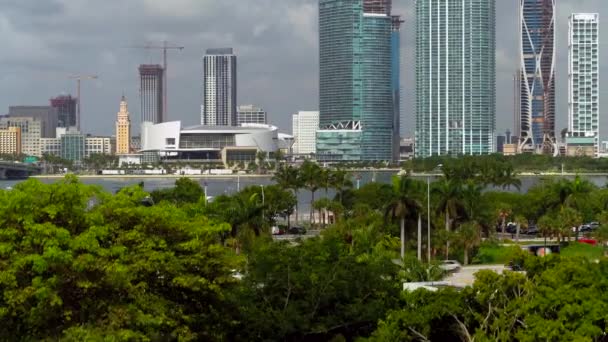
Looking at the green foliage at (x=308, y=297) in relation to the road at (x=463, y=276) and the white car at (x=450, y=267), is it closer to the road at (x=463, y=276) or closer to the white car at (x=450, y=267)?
the road at (x=463, y=276)

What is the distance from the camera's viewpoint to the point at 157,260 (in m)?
19.9

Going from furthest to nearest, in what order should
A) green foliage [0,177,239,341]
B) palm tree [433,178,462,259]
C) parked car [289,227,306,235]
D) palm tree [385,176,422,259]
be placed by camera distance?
parked car [289,227,306,235] < palm tree [433,178,462,259] < palm tree [385,176,422,259] < green foliage [0,177,239,341]

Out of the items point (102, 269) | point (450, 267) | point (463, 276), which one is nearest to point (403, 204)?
point (450, 267)

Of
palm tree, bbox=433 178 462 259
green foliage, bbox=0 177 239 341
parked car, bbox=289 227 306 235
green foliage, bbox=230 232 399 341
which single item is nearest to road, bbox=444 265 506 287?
palm tree, bbox=433 178 462 259

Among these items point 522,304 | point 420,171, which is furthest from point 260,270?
point 420,171

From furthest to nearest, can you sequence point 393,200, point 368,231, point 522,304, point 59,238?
point 393,200, point 368,231, point 522,304, point 59,238

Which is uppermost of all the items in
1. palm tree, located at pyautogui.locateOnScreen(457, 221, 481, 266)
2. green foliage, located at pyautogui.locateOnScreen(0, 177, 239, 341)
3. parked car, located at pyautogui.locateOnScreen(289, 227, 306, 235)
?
green foliage, located at pyautogui.locateOnScreen(0, 177, 239, 341)

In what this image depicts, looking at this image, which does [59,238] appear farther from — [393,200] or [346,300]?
[393,200]

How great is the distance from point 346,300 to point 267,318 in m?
2.19

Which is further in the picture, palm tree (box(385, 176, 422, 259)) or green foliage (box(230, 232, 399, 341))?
palm tree (box(385, 176, 422, 259))

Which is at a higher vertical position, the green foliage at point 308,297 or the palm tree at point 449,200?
the palm tree at point 449,200

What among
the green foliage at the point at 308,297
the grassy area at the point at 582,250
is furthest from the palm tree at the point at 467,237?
the green foliage at the point at 308,297

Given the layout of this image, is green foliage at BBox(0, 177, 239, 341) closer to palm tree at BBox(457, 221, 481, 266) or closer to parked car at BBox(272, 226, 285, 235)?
palm tree at BBox(457, 221, 481, 266)

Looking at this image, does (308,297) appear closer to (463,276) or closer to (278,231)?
(463,276)
